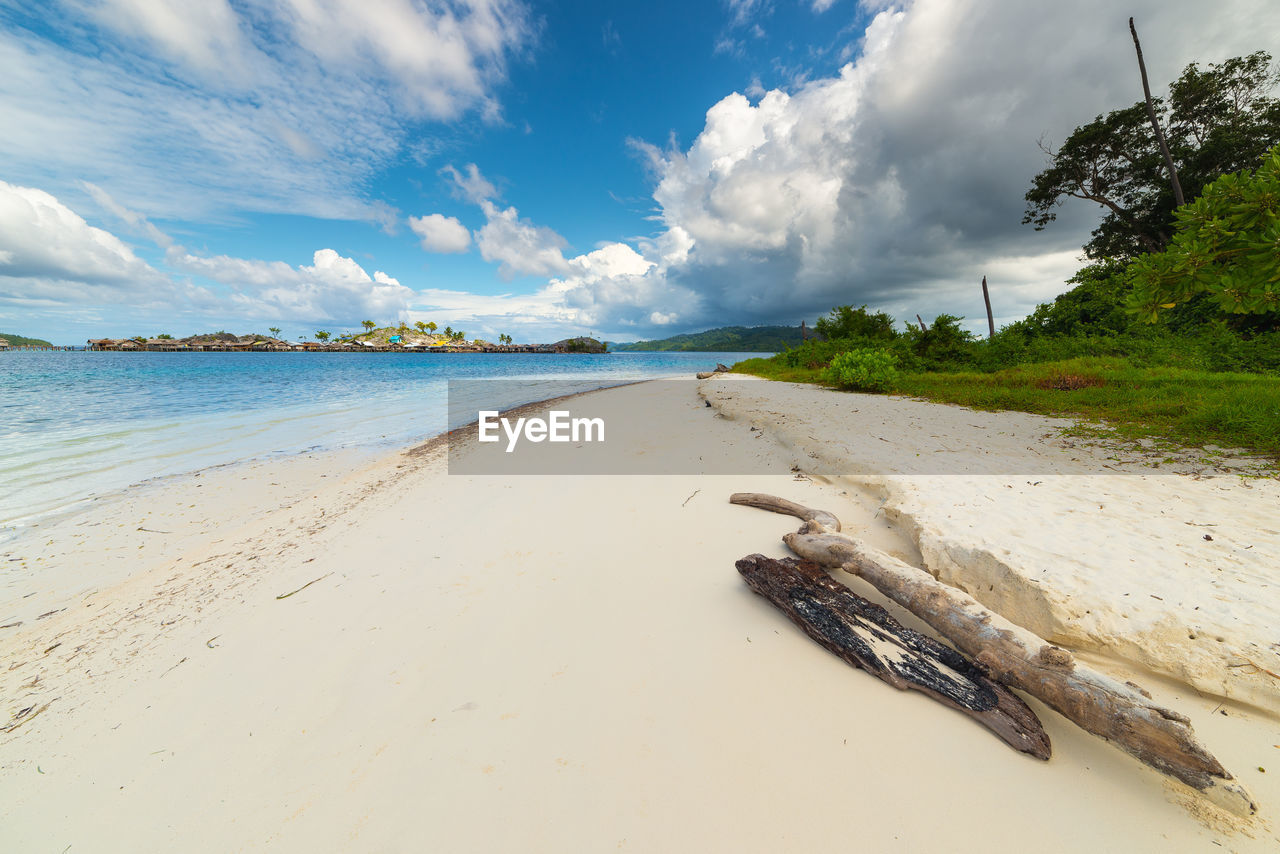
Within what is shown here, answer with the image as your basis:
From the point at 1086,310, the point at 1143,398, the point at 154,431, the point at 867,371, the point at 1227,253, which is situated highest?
the point at 1086,310

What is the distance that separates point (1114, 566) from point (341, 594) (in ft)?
20.4

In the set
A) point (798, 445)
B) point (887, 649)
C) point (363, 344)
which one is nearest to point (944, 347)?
point (798, 445)

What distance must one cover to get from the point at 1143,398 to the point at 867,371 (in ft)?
22.0

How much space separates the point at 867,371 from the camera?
48.6 feet

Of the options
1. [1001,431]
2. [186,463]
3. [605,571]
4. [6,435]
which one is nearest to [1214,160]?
[1001,431]

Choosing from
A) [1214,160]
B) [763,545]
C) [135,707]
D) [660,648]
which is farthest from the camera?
[1214,160]

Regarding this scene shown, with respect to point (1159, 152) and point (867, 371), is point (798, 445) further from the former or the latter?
point (1159, 152)

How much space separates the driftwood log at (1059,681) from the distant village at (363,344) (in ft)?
424

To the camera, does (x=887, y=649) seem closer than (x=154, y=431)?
Yes

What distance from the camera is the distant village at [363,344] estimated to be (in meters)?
110

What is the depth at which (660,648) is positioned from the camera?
9.38 feet

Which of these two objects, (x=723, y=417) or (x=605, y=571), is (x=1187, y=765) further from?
(x=723, y=417)

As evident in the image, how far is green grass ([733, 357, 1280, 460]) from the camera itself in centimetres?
618

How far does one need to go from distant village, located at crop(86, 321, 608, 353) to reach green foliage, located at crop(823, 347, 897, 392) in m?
117
